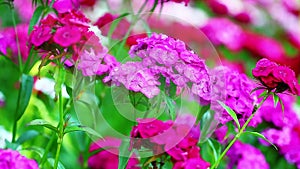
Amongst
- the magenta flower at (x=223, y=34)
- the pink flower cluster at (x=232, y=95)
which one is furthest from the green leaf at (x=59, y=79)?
the magenta flower at (x=223, y=34)

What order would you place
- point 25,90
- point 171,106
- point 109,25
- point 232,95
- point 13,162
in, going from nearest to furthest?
point 13,162, point 171,106, point 232,95, point 25,90, point 109,25

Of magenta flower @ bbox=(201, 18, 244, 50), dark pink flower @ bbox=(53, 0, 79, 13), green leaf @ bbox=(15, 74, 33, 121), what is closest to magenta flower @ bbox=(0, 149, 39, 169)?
green leaf @ bbox=(15, 74, 33, 121)

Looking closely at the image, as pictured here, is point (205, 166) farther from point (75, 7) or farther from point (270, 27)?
point (270, 27)

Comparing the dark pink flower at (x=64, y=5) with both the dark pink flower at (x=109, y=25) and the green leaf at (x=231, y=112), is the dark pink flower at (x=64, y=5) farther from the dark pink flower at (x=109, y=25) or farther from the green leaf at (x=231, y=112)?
the green leaf at (x=231, y=112)

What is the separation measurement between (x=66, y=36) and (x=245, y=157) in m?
0.84

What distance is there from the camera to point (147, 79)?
1.61 m

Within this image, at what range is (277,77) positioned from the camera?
164 cm

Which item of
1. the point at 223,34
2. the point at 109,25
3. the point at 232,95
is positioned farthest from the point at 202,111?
the point at 223,34

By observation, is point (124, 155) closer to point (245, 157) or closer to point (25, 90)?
point (25, 90)

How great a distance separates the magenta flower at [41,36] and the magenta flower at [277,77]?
50cm

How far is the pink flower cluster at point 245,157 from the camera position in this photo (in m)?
2.20

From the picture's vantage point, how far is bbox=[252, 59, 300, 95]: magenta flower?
5.40ft

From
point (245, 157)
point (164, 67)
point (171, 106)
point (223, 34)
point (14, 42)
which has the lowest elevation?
point (223, 34)

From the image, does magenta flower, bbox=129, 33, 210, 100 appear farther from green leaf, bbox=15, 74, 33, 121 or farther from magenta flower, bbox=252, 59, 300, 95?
green leaf, bbox=15, 74, 33, 121
